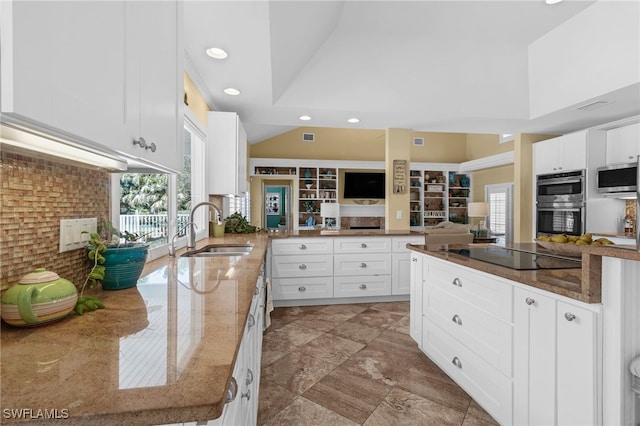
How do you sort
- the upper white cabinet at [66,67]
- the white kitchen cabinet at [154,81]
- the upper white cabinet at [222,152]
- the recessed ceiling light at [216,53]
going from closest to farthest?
the upper white cabinet at [66,67]
the white kitchen cabinet at [154,81]
the recessed ceiling light at [216,53]
the upper white cabinet at [222,152]

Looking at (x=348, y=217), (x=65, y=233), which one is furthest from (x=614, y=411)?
(x=348, y=217)

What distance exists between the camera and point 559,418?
128 centimetres

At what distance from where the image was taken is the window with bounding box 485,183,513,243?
704cm

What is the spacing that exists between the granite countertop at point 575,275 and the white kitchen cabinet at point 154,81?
1569 millimetres

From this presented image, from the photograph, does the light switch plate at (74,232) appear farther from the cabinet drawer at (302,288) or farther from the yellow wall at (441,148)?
the yellow wall at (441,148)

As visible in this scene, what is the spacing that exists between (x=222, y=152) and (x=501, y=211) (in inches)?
266

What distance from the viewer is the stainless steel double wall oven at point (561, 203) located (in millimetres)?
4051

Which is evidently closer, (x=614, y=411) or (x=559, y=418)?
(x=614, y=411)

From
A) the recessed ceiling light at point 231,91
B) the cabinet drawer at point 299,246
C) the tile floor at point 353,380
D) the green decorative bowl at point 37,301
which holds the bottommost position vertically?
the tile floor at point 353,380

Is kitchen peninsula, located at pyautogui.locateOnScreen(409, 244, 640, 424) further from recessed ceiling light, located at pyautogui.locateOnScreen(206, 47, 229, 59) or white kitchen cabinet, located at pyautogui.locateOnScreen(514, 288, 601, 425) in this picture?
recessed ceiling light, located at pyautogui.locateOnScreen(206, 47, 229, 59)

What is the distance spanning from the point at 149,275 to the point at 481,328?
1771mm

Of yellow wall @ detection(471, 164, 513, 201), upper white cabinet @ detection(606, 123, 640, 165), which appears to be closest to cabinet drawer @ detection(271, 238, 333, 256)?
upper white cabinet @ detection(606, 123, 640, 165)

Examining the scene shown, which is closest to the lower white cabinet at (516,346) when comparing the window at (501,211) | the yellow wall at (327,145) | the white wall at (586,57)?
the white wall at (586,57)

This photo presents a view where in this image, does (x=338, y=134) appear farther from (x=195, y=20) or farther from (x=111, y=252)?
(x=111, y=252)
